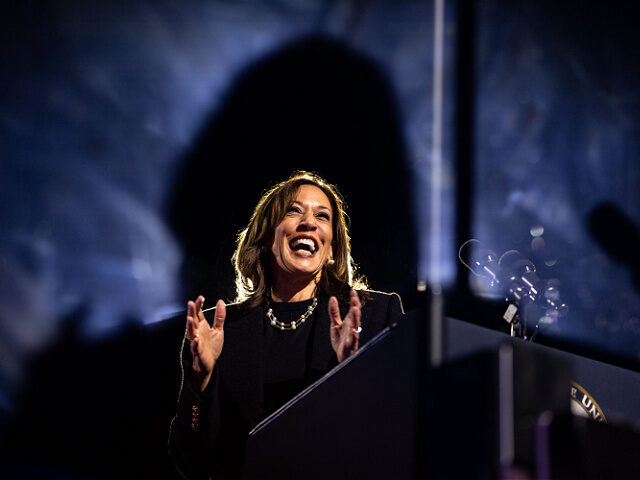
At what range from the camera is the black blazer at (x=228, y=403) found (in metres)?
1.59

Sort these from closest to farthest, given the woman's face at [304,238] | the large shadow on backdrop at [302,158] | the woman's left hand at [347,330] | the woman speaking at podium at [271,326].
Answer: the woman's left hand at [347,330], the woman speaking at podium at [271,326], the woman's face at [304,238], the large shadow on backdrop at [302,158]

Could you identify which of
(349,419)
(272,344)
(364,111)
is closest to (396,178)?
(364,111)

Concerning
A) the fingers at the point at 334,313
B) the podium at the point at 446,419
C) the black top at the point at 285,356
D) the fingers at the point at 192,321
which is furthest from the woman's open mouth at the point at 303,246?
the podium at the point at 446,419

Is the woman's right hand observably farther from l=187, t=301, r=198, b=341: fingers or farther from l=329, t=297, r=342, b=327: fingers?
l=329, t=297, r=342, b=327: fingers

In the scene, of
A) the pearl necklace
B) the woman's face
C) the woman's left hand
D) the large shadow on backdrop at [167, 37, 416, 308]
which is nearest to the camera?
the woman's left hand

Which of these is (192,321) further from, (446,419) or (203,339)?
(446,419)

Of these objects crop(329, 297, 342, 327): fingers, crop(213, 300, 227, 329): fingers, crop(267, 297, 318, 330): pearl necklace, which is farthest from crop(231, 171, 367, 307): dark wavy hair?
crop(329, 297, 342, 327): fingers

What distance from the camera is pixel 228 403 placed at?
1687 millimetres

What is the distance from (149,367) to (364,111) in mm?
1567

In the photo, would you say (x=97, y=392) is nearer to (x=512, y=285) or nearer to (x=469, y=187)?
(x=512, y=285)

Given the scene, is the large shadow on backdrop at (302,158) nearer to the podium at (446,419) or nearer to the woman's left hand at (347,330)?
the woman's left hand at (347,330)

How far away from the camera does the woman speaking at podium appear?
1575 mm

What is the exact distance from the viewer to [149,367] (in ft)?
7.54

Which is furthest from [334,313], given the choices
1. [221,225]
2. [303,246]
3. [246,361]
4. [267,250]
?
[221,225]
